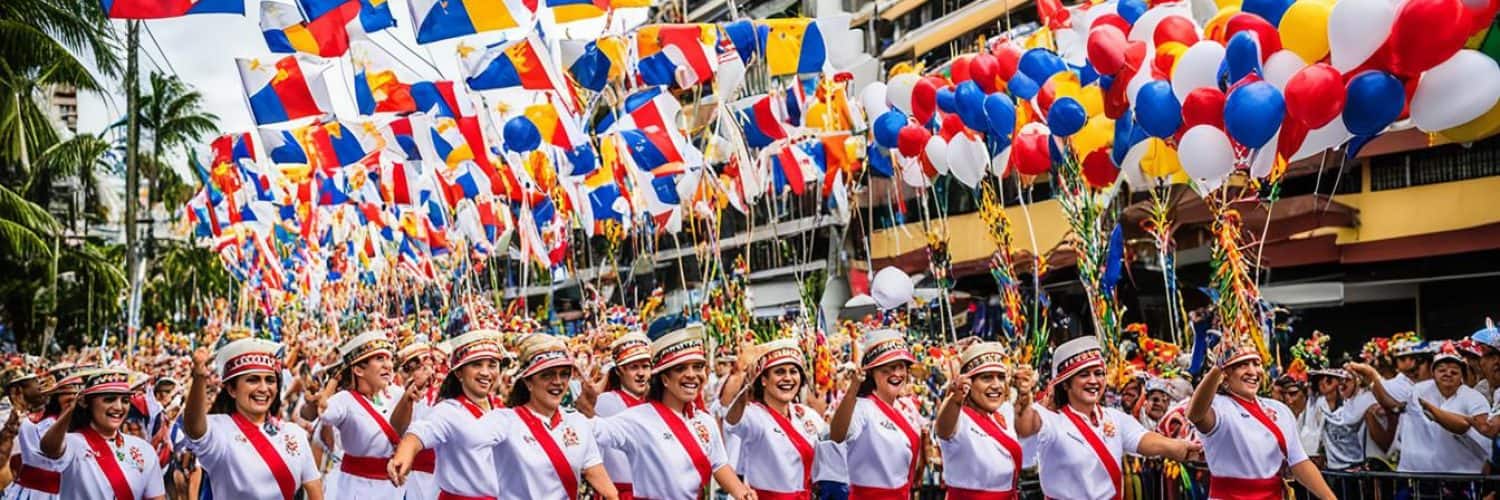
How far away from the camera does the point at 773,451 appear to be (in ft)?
24.2

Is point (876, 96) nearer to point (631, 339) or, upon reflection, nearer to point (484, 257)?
point (631, 339)

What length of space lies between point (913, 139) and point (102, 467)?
19.5 ft

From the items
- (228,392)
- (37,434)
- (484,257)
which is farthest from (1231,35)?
(484,257)

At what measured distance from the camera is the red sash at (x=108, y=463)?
6957 millimetres

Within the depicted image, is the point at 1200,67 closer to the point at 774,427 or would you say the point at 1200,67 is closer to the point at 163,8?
the point at 774,427

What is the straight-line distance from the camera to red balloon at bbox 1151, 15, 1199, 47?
8.11 metres

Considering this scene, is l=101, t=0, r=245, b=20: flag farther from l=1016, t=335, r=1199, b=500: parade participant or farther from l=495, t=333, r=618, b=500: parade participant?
l=1016, t=335, r=1199, b=500: parade participant

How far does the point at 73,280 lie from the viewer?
2845 centimetres

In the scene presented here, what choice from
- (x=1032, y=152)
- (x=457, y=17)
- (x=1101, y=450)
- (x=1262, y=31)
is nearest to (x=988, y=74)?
(x=1032, y=152)

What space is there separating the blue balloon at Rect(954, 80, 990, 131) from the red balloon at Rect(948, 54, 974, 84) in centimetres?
26

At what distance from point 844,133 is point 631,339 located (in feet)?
24.3

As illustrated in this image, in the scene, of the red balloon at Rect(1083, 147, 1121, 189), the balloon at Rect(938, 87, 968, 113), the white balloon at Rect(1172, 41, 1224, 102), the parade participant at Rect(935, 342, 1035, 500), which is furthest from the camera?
the balloon at Rect(938, 87, 968, 113)

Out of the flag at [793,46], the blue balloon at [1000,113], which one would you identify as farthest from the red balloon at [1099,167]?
the flag at [793,46]

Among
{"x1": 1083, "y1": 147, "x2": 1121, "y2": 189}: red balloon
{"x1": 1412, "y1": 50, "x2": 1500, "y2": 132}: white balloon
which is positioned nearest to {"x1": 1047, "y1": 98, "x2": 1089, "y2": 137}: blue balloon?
{"x1": 1083, "y1": 147, "x2": 1121, "y2": 189}: red balloon
